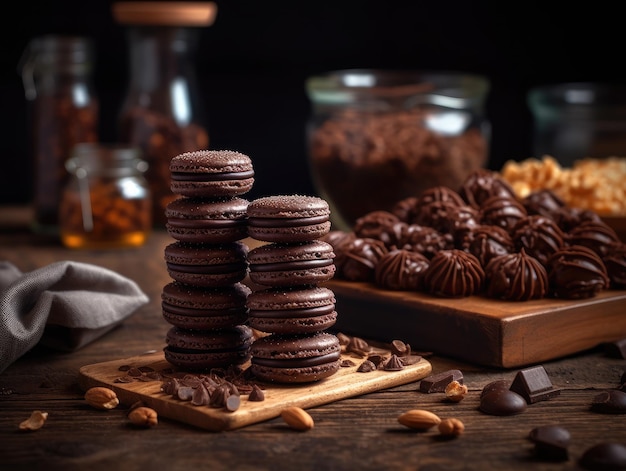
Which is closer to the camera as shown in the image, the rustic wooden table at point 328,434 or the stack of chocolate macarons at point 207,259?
the rustic wooden table at point 328,434

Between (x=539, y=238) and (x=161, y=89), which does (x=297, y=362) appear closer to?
(x=539, y=238)

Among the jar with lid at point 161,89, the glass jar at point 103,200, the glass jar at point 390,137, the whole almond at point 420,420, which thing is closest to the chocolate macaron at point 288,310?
the whole almond at point 420,420

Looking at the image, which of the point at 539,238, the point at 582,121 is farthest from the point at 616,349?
the point at 582,121

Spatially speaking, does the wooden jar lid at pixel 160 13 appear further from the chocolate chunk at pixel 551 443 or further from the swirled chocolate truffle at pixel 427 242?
the chocolate chunk at pixel 551 443

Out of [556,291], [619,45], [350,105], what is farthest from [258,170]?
[556,291]

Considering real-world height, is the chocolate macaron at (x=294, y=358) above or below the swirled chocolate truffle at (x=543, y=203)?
below

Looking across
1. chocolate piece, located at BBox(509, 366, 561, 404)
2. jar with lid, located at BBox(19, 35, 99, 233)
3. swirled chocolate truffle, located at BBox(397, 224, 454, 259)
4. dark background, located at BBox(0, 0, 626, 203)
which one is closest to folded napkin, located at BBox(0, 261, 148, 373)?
swirled chocolate truffle, located at BBox(397, 224, 454, 259)
